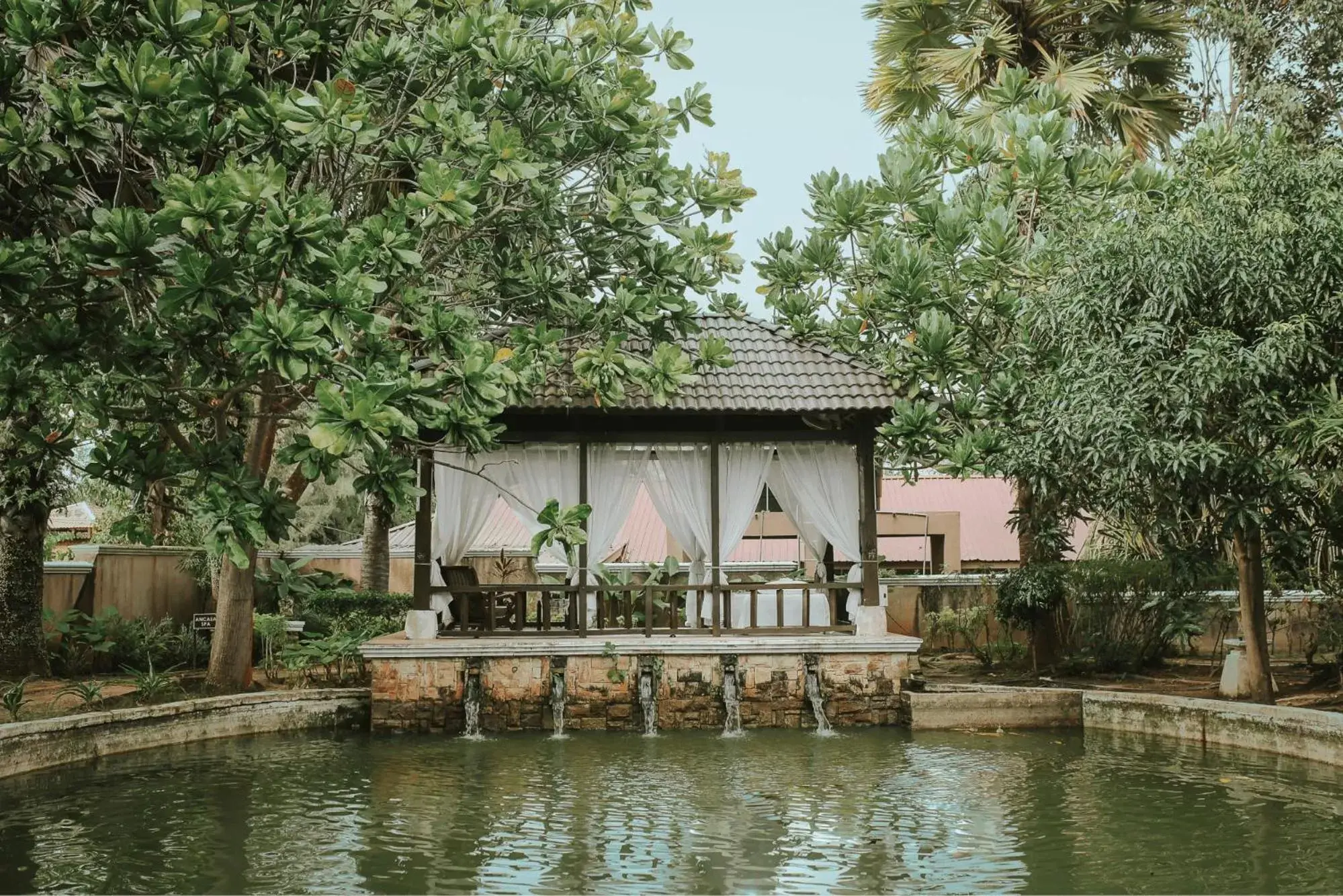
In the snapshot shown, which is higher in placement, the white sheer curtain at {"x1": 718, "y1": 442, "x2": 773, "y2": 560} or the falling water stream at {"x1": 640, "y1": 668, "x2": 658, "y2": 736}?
the white sheer curtain at {"x1": 718, "y1": 442, "x2": 773, "y2": 560}

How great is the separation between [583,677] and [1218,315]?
6.61 m

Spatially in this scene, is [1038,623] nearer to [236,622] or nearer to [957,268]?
[957,268]

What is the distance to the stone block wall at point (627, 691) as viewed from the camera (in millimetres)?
11406

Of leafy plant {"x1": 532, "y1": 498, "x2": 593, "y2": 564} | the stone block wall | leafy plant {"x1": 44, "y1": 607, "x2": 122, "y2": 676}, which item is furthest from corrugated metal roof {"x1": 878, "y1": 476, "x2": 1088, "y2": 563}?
leafy plant {"x1": 44, "y1": 607, "x2": 122, "y2": 676}

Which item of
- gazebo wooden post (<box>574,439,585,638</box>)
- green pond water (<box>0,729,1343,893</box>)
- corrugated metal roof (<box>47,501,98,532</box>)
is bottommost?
green pond water (<box>0,729,1343,893</box>)

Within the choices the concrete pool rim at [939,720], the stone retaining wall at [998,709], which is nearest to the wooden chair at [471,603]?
the concrete pool rim at [939,720]

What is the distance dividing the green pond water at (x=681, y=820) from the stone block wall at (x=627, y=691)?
3.50 feet

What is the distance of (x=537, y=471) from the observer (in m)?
12.5

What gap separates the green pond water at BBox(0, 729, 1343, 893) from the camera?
6066 millimetres

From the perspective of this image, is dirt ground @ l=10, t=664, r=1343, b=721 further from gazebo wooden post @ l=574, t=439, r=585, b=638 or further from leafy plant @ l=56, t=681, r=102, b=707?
gazebo wooden post @ l=574, t=439, r=585, b=638

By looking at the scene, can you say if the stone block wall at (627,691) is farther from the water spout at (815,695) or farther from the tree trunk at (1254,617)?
the tree trunk at (1254,617)

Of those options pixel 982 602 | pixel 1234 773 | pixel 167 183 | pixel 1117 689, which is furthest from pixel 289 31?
pixel 982 602

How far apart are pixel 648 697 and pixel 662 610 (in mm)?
1788

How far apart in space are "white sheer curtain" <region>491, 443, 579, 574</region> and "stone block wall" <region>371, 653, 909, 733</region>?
1.36m
